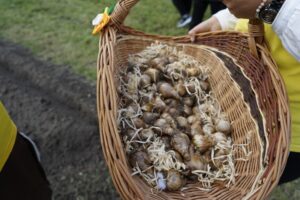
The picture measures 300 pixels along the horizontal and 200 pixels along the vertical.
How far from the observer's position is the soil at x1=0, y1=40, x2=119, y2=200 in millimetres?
1446

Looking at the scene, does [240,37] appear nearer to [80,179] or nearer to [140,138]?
[140,138]

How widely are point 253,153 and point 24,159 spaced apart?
21.7 inches

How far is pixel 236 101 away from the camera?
1.01m

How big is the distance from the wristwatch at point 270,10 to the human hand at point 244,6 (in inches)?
0.7

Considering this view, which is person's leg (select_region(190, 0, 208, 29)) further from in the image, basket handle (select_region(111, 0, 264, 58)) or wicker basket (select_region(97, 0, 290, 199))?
basket handle (select_region(111, 0, 264, 58))

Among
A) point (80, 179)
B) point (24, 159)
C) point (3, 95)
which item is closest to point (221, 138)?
point (24, 159)

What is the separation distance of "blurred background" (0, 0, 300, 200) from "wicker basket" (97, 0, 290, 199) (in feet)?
2.00

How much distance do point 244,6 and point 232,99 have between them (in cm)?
30

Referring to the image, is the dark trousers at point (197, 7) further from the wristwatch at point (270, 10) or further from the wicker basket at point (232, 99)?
the wristwatch at point (270, 10)

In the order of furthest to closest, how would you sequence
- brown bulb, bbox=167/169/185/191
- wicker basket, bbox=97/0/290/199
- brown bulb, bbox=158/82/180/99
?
1. brown bulb, bbox=158/82/180/99
2. brown bulb, bbox=167/169/185/191
3. wicker basket, bbox=97/0/290/199

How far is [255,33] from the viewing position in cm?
92

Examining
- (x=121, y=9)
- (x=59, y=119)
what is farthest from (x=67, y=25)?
(x=121, y=9)

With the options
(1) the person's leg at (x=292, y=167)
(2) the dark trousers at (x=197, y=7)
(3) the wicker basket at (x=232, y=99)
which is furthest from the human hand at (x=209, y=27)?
(2) the dark trousers at (x=197, y=7)

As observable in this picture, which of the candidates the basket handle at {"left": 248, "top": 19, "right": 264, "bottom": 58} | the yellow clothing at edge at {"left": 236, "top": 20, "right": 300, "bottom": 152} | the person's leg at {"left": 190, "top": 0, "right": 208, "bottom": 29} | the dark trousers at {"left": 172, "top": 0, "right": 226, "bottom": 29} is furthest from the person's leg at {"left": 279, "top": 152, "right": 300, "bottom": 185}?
the person's leg at {"left": 190, "top": 0, "right": 208, "bottom": 29}
